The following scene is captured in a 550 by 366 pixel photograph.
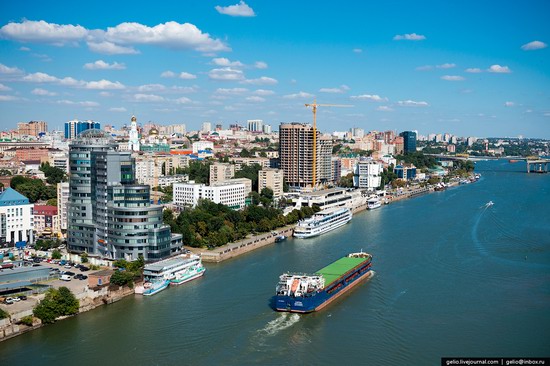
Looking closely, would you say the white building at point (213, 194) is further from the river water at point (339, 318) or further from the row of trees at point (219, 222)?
the river water at point (339, 318)

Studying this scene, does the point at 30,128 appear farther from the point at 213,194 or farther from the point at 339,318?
the point at 339,318

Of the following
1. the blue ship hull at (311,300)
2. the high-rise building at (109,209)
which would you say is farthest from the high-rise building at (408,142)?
the blue ship hull at (311,300)

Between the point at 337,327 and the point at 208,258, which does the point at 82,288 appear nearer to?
the point at 208,258

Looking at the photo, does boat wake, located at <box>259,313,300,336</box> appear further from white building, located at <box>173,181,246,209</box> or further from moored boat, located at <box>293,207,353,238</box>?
white building, located at <box>173,181,246,209</box>

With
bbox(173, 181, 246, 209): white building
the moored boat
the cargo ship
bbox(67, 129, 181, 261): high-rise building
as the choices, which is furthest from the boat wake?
bbox(173, 181, 246, 209): white building

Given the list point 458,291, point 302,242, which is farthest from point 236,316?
point 302,242

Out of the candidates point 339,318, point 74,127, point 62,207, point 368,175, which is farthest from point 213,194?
point 74,127
